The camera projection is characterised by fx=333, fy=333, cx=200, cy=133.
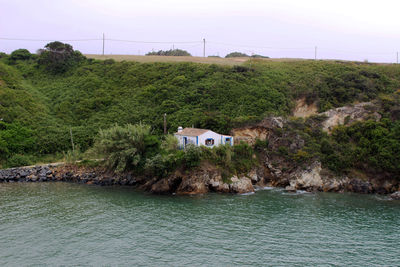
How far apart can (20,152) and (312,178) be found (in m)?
38.9

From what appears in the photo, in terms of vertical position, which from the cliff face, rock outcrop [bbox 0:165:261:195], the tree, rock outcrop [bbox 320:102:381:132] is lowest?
rock outcrop [bbox 0:165:261:195]

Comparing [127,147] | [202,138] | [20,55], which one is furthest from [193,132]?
[20,55]

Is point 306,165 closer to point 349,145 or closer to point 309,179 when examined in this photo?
point 309,179

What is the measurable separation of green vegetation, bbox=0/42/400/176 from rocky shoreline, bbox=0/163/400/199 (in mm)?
1431

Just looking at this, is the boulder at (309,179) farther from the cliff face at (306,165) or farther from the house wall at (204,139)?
the house wall at (204,139)

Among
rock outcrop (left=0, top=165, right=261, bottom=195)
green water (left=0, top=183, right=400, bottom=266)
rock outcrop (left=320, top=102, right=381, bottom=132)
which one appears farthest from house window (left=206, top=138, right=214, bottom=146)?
rock outcrop (left=320, top=102, right=381, bottom=132)

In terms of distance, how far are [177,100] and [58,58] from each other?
35.7 m

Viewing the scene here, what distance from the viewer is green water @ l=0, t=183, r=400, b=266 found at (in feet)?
66.7

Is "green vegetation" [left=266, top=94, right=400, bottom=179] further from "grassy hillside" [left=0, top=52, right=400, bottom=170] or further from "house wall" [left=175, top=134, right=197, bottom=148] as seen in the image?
"house wall" [left=175, top=134, right=197, bottom=148]

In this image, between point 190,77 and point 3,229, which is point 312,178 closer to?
point 3,229

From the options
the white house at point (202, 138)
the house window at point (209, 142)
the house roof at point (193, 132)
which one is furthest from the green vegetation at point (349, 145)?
the house roof at point (193, 132)

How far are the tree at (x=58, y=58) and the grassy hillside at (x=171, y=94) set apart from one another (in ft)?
12.3

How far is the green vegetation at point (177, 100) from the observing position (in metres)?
39.5

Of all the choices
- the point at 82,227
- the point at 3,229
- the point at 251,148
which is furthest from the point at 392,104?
the point at 3,229
